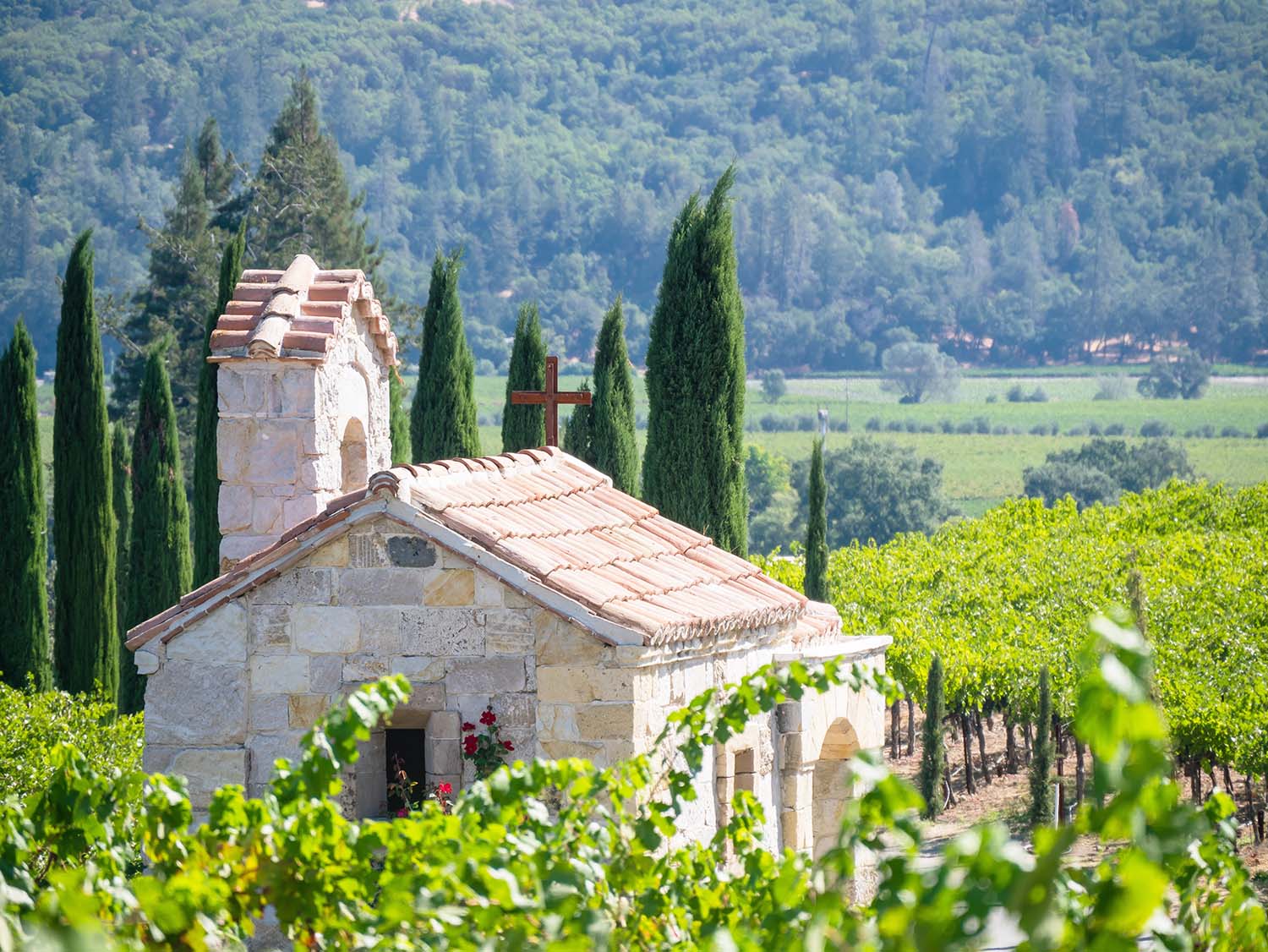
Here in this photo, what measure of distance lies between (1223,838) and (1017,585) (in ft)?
73.0

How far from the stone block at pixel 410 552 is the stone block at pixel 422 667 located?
0.89 feet

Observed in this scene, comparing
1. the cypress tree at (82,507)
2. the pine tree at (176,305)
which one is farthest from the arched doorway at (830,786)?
the pine tree at (176,305)

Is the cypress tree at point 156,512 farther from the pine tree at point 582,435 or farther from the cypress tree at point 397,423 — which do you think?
the pine tree at point 582,435

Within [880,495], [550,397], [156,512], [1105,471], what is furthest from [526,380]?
[1105,471]

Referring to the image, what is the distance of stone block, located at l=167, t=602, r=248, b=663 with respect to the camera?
862 cm

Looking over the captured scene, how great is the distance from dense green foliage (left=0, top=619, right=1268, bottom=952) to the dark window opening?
10.1 ft

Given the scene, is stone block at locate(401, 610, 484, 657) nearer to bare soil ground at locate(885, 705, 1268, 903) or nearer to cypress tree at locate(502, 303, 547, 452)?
bare soil ground at locate(885, 705, 1268, 903)

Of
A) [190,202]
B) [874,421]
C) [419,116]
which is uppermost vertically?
[419,116]

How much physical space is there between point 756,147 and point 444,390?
10446 cm

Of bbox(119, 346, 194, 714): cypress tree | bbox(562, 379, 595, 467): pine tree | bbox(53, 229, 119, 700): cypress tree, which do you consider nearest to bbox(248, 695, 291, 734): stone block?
bbox(53, 229, 119, 700): cypress tree

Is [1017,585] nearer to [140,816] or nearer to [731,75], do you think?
[140,816]

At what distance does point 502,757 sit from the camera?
8.38 metres

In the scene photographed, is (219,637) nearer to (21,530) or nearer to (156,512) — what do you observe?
(21,530)

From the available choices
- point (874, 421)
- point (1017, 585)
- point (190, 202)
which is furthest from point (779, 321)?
point (1017, 585)
